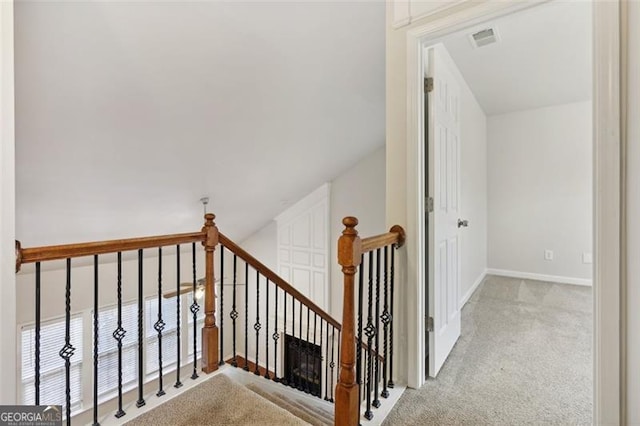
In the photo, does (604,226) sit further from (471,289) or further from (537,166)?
(537,166)

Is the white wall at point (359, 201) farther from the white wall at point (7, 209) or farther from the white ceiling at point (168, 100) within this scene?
the white wall at point (7, 209)

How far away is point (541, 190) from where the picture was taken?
13.4ft

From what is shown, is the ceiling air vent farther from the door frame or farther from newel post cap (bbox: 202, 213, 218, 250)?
newel post cap (bbox: 202, 213, 218, 250)

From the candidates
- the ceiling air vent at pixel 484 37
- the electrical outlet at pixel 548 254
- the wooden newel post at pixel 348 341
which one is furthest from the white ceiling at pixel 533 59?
the electrical outlet at pixel 548 254

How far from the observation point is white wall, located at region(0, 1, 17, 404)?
1.09m

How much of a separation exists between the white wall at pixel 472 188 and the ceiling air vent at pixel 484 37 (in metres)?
0.28

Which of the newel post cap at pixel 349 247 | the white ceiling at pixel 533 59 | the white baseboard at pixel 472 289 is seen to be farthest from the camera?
the white baseboard at pixel 472 289

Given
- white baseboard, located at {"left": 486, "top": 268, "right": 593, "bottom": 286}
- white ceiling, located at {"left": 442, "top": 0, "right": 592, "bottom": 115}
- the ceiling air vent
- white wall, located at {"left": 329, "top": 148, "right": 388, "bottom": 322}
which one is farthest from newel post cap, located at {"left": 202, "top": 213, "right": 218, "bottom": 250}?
white baseboard, located at {"left": 486, "top": 268, "right": 593, "bottom": 286}

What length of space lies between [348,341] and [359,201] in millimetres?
3881

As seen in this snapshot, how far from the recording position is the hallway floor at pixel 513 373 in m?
1.53

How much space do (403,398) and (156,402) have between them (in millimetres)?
1310

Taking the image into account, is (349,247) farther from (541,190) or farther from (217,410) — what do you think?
(541,190)

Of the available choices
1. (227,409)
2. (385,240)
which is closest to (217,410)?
(227,409)

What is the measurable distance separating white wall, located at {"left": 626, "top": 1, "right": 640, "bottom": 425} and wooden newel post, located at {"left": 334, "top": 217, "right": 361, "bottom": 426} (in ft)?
3.34
